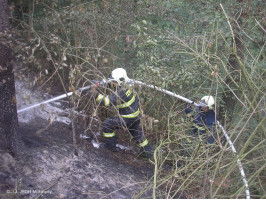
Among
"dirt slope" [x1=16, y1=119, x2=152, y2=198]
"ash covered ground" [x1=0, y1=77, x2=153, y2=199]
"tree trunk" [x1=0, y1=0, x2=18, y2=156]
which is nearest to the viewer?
"tree trunk" [x1=0, y1=0, x2=18, y2=156]

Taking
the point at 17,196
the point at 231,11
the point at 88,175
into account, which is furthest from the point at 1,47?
the point at 231,11

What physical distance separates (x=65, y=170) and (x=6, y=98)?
135cm

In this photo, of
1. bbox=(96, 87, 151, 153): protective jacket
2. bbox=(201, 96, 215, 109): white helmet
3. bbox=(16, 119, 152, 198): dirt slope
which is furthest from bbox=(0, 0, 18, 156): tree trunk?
bbox=(201, 96, 215, 109): white helmet

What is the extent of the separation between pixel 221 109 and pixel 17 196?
4.36 meters

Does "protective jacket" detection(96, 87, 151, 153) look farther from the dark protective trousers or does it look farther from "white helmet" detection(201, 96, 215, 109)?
"white helmet" detection(201, 96, 215, 109)

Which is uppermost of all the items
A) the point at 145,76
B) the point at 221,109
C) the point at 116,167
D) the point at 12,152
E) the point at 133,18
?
the point at 133,18

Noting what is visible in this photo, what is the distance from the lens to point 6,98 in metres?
3.59

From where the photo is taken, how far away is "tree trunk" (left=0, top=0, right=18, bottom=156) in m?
3.39

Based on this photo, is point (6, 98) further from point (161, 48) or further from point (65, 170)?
point (161, 48)

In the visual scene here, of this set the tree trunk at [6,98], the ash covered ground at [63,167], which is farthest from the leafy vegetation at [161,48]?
the tree trunk at [6,98]

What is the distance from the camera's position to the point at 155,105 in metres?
5.51

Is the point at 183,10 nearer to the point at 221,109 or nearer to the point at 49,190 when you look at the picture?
the point at 221,109

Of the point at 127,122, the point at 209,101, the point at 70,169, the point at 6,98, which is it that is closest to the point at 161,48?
the point at 209,101

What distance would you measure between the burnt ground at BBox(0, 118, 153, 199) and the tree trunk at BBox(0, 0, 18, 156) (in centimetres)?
23
